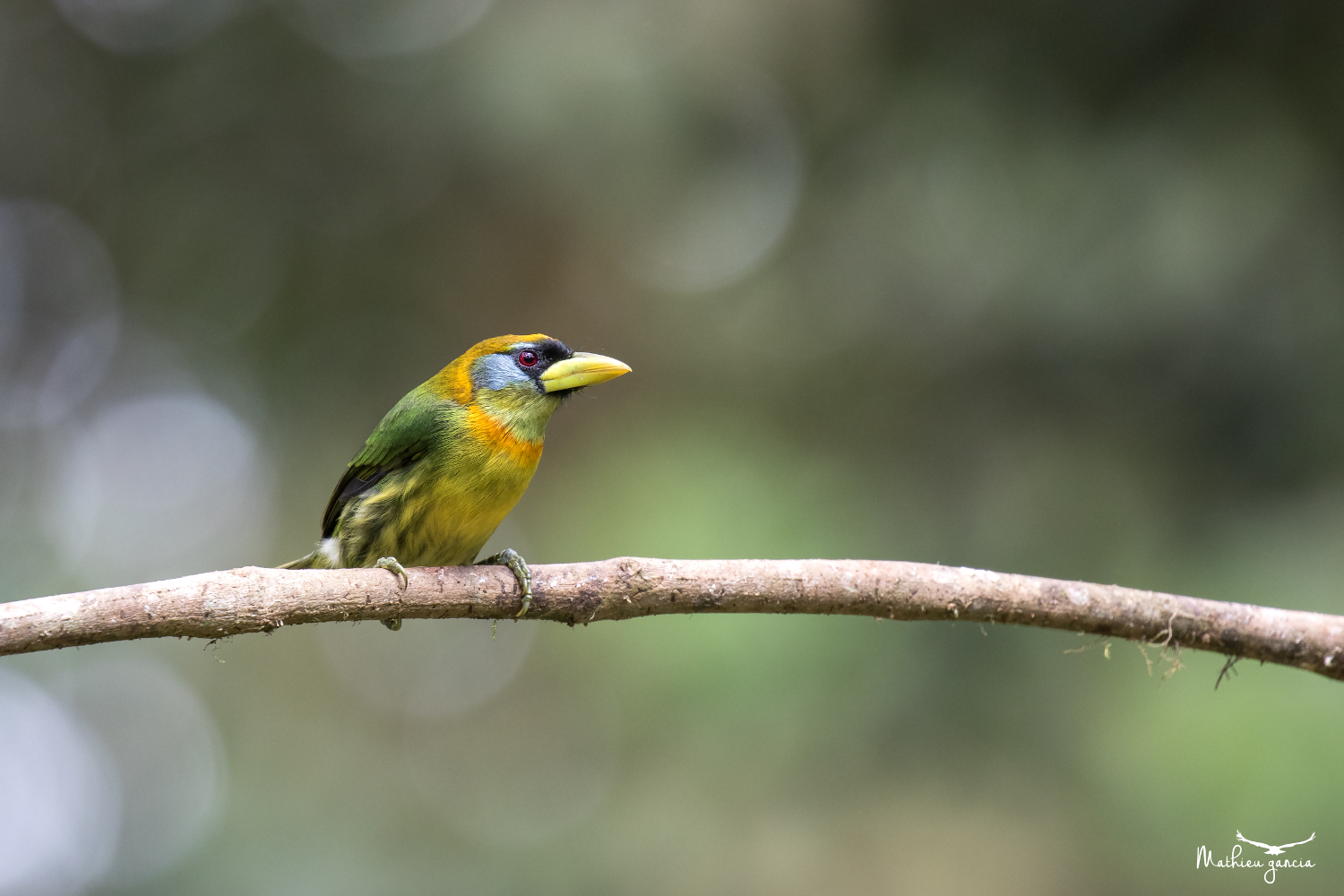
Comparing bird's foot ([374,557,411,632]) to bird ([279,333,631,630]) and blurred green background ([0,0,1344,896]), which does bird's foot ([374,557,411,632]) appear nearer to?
bird ([279,333,631,630])

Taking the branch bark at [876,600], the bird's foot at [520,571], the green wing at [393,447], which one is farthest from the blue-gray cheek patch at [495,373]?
the branch bark at [876,600]

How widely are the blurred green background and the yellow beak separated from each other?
2771 millimetres

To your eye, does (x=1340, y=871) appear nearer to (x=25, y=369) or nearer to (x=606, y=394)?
(x=606, y=394)

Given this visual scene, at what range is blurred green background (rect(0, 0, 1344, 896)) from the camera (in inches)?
209

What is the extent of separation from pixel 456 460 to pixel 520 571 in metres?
0.65

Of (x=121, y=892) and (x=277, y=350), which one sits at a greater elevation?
(x=277, y=350)

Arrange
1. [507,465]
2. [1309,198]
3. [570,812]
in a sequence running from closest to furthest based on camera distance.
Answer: [507,465] < [1309,198] < [570,812]

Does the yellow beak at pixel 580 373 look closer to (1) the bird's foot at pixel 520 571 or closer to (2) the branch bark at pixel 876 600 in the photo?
(1) the bird's foot at pixel 520 571

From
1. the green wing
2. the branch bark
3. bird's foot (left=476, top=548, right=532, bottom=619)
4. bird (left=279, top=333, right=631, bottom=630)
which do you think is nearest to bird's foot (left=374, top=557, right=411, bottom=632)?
the branch bark

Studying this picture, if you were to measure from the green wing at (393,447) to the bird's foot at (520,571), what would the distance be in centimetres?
53

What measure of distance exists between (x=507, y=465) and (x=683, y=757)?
3.45 metres

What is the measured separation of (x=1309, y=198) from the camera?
532cm

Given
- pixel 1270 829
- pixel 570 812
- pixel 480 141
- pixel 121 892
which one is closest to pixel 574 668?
pixel 570 812

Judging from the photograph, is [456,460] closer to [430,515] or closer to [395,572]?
[430,515]
